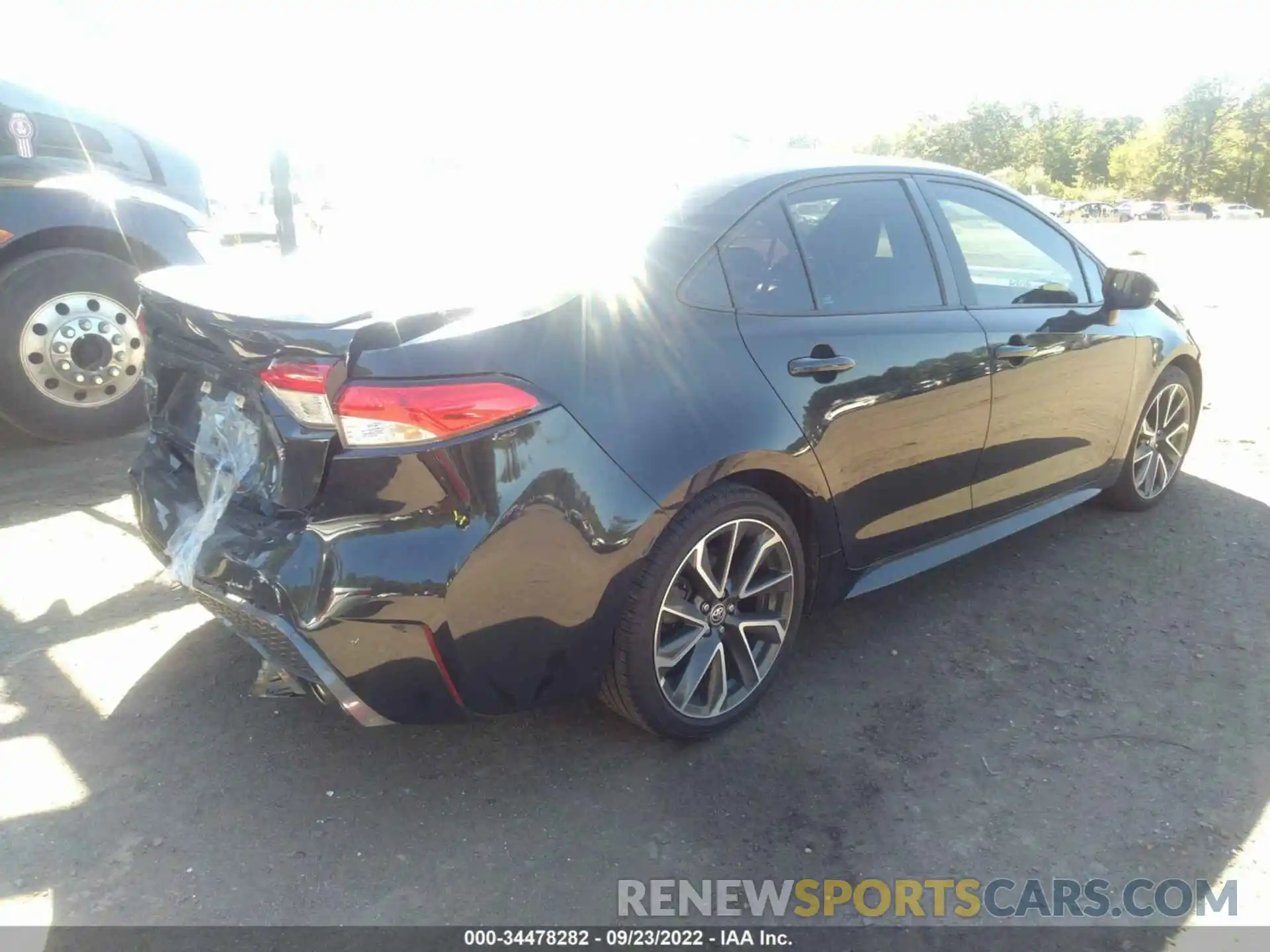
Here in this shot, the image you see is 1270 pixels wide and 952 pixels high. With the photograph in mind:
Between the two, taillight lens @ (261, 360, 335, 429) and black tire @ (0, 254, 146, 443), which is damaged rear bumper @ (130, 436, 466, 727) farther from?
black tire @ (0, 254, 146, 443)

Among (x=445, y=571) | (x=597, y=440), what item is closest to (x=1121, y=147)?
(x=597, y=440)

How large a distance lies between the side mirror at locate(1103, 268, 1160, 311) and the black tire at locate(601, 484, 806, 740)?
207cm

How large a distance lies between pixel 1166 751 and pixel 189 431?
9.93 ft

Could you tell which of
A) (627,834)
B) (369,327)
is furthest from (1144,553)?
(369,327)

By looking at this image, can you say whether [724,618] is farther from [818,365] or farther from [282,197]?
[282,197]

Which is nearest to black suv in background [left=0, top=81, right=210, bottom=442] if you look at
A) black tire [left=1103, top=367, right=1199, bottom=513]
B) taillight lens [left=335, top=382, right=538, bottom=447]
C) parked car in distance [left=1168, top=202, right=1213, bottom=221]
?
taillight lens [left=335, top=382, right=538, bottom=447]

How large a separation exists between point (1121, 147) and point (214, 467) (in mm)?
113916

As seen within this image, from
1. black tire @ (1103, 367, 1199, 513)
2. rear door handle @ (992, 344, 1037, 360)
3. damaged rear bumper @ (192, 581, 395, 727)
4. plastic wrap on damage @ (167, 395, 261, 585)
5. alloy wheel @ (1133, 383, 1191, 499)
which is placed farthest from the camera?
alloy wheel @ (1133, 383, 1191, 499)

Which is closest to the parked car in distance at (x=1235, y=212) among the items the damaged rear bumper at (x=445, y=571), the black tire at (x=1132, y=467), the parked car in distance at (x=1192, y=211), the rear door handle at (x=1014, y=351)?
the parked car in distance at (x=1192, y=211)

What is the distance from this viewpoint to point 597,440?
2449mm

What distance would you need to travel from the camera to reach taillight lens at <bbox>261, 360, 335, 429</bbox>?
229 cm

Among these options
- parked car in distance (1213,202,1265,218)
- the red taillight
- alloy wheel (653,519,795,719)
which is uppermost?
the red taillight

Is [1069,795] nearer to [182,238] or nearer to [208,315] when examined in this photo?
[208,315]

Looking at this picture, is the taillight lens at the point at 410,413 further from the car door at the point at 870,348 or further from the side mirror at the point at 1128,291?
the side mirror at the point at 1128,291
